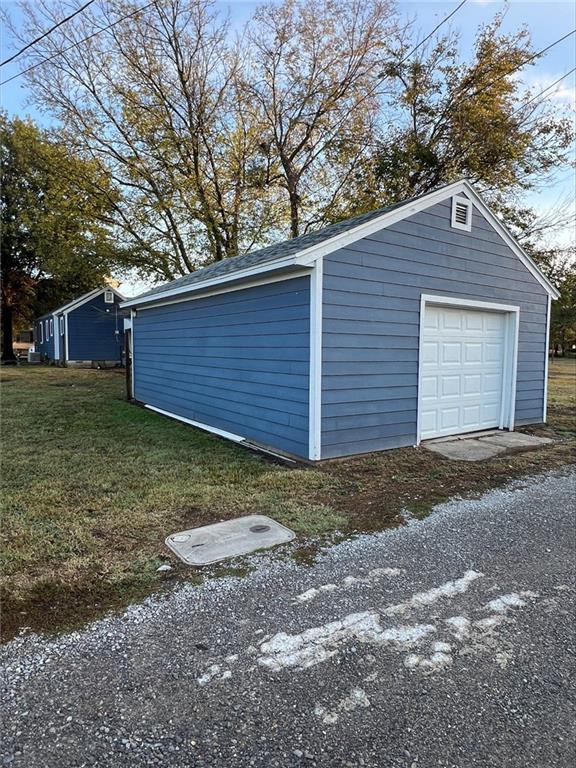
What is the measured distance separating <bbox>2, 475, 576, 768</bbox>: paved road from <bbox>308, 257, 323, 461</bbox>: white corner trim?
2546 mm

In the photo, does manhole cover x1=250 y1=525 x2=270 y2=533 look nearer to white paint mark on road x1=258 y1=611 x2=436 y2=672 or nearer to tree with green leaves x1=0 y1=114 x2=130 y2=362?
white paint mark on road x1=258 y1=611 x2=436 y2=672

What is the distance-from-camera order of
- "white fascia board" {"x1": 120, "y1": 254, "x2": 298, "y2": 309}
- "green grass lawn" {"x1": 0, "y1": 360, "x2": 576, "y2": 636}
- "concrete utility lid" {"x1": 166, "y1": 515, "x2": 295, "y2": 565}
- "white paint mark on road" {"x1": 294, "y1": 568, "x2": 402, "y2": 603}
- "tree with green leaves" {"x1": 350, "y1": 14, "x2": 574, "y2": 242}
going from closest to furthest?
1. "white paint mark on road" {"x1": 294, "y1": 568, "x2": 402, "y2": 603}
2. "green grass lawn" {"x1": 0, "y1": 360, "x2": 576, "y2": 636}
3. "concrete utility lid" {"x1": 166, "y1": 515, "x2": 295, "y2": 565}
4. "white fascia board" {"x1": 120, "y1": 254, "x2": 298, "y2": 309}
5. "tree with green leaves" {"x1": 350, "y1": 14, "x2": 574, "y2": 242}

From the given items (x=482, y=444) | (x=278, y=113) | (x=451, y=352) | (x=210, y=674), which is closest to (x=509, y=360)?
(x=451, y=352)

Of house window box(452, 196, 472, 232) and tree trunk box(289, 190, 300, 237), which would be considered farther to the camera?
tree trunk box(289, 190, 300, 237)

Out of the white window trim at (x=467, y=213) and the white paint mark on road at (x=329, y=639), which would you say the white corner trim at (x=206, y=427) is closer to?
the white window trim at (x=467, y=213)

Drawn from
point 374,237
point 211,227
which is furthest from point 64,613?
point 211,227

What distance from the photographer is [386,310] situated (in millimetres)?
5973

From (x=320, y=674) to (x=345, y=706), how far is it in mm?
195

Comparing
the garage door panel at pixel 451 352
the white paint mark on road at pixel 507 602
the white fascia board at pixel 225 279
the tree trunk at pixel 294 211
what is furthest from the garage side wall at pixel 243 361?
the tree trunk at pixel 294 211

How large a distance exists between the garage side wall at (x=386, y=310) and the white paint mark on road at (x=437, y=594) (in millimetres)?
2830

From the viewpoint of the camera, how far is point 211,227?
51.3 ft

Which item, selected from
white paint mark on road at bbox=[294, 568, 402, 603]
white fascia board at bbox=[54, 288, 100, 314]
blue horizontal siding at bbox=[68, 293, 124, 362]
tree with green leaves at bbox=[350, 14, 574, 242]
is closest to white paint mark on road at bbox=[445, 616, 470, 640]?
white paint mark on road at bbox=[294, 568, 402, 603]

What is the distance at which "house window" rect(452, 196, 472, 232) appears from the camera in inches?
257

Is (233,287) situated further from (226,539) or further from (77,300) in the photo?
(77,300)
